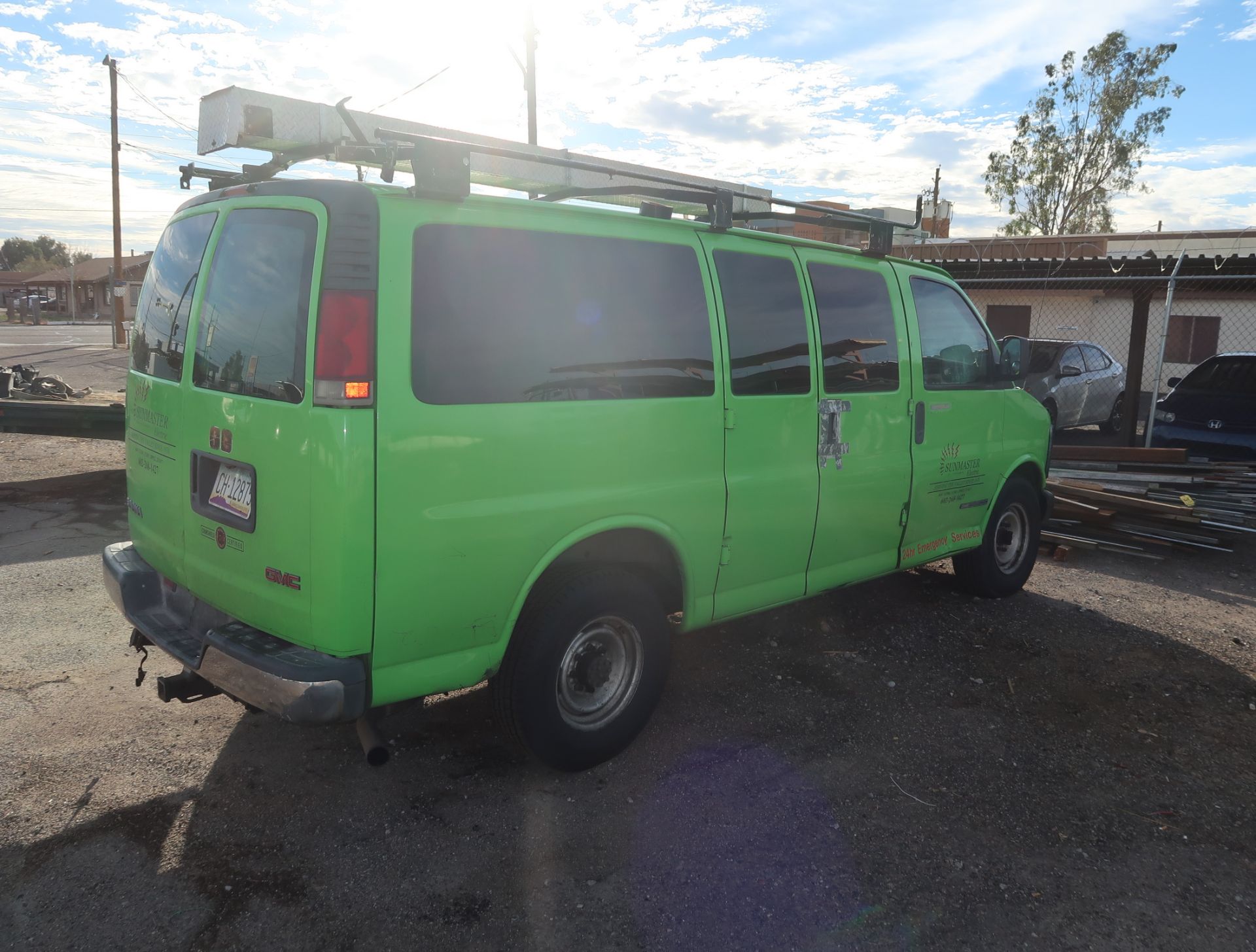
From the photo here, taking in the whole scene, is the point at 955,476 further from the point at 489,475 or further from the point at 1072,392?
the point at 1072,392

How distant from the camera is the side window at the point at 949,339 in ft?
16.4

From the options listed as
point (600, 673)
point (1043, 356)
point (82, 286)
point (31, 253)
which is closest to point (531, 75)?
point (1043, 356)

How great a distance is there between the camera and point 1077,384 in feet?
46.5

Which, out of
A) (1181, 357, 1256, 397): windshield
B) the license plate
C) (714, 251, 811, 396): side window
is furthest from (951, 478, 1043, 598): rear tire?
(1181, 357, 1256, 397): windshield

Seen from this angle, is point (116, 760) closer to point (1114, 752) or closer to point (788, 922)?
point (788, 922)

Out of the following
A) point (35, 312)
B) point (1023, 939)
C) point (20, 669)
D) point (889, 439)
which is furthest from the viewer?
point (35, 312)

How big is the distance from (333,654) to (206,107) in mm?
2503

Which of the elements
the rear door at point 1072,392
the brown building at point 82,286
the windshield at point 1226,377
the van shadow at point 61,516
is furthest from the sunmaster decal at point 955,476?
the brown building at point 82,286

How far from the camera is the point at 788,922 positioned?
281cm

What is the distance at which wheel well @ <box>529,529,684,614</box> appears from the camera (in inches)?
135

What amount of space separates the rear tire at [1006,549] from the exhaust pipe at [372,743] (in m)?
4.04

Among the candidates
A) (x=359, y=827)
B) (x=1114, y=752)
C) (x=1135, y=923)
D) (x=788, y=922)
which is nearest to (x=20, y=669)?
(x=359, y=827)

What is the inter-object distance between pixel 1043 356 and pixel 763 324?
11.8m

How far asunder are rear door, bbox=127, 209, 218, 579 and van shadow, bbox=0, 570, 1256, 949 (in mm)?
950
